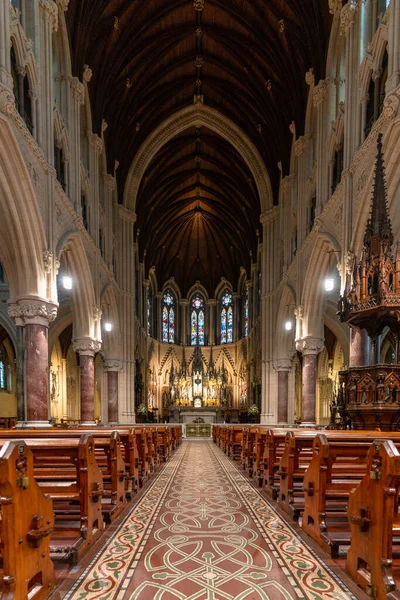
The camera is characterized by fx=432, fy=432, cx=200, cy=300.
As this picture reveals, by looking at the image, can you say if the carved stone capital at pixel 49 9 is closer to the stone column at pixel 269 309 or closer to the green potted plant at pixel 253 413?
the stone column at pixel 269 309

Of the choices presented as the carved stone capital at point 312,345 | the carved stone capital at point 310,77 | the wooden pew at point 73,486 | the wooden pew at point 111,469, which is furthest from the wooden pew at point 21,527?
the carved stone capital at point 310,77

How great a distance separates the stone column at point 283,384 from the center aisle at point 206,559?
57.1 ft

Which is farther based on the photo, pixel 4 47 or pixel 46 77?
pixel 46 77

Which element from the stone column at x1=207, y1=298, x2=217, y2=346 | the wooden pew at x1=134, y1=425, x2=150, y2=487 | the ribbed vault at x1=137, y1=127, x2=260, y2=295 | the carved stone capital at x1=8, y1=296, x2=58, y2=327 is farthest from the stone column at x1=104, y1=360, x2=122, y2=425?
the stone column at x1=207, y1=298, x2=217, y2=346

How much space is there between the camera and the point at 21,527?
9.26ft

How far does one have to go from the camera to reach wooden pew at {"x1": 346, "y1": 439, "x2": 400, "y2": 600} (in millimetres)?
2959

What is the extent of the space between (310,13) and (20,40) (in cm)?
1142

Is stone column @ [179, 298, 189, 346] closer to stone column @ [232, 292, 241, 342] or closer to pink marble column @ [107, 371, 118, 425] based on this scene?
stone column @ [232, 292, 241, 342]

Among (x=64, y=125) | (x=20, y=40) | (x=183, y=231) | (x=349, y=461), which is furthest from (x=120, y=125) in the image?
(x=349, y=461)

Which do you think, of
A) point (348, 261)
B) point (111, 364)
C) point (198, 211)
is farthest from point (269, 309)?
point (198, 211)

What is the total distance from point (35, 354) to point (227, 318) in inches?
1314

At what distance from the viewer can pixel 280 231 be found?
2438 centimetres

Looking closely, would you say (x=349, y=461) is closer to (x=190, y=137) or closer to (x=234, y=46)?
(x=234, y=46)

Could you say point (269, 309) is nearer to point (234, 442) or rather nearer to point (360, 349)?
point (234, 442)
